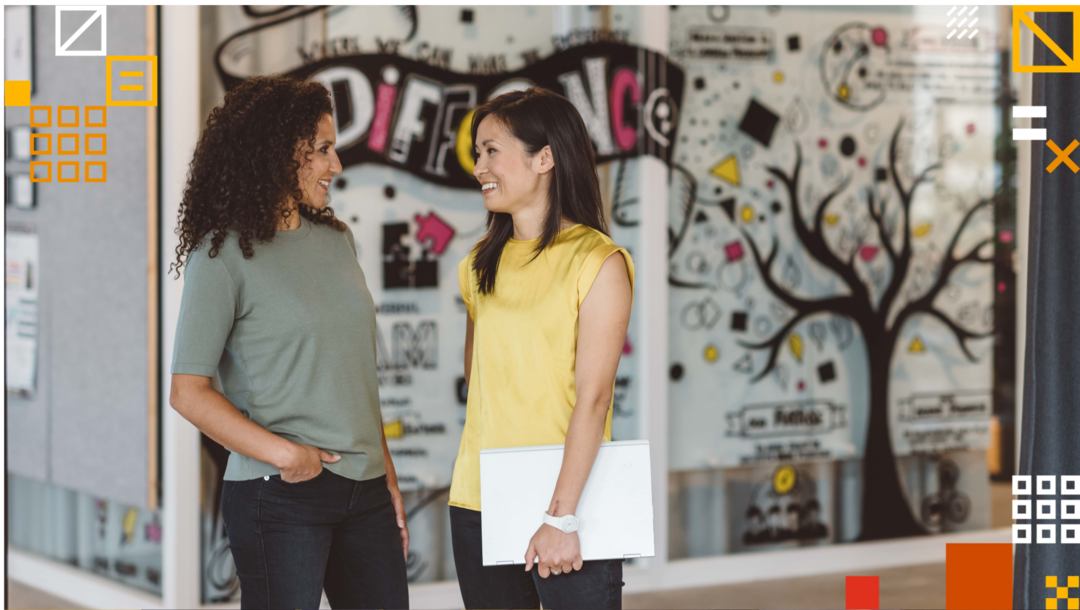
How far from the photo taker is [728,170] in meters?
3.96

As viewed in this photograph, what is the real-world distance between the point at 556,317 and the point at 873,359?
286cm

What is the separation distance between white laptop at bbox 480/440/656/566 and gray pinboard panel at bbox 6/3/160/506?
79.8 inches

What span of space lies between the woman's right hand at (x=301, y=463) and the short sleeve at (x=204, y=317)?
20 cm

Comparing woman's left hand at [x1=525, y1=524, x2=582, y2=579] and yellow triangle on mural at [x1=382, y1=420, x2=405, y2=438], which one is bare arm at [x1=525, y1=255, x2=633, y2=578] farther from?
yellow triangle on mural at [x1=382, y1=420, x2=405, y2=438]

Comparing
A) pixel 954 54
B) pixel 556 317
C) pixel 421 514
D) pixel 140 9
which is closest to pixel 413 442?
pixel 421 514

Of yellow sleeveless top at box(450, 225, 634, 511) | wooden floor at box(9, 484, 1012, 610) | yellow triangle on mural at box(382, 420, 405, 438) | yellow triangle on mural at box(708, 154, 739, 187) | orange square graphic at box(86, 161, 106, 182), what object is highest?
yellow triangle on mural at box(708, 154, 739, 187)

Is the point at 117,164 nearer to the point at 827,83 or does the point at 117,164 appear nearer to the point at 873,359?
the point at 827,83

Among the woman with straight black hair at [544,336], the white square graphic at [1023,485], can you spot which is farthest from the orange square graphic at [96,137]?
the white square graphic at [1023,485]

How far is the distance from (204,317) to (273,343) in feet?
0.43

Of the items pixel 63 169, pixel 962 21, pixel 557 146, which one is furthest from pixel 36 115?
pixel 962 21

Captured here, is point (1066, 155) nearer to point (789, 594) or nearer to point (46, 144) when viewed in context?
point (789, 594)

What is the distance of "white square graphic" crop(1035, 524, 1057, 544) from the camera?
6.76 feet

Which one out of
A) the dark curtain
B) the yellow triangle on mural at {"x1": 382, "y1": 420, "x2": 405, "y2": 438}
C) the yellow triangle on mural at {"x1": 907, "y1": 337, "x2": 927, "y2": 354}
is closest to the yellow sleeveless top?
the dark curtain

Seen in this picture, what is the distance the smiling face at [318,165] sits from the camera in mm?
1846
